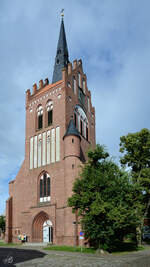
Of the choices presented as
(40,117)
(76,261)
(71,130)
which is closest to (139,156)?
(71,130)

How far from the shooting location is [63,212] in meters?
28.7

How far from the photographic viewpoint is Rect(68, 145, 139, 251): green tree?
19438 millimetres

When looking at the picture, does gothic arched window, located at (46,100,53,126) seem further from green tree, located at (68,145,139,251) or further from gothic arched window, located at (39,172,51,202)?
green tree, located at (68,145,139,251)

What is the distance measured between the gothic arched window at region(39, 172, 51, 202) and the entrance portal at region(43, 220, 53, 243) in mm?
2760

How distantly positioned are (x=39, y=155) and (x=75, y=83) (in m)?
12.4

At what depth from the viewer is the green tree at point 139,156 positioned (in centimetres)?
3012

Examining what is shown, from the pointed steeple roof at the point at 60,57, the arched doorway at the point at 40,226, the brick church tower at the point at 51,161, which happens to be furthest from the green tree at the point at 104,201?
the pointed steeple roof at the point at 60,57

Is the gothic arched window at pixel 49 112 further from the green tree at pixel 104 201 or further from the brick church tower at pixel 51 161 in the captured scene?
the green tree at pixel 104 201

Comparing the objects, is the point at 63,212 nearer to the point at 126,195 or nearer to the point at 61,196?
the point at 61,196

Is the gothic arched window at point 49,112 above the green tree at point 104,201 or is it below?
above

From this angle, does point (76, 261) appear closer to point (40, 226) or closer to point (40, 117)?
point (40, 226)

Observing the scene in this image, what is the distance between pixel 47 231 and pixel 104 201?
43.3 ft

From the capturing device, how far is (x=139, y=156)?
3114 centimetres

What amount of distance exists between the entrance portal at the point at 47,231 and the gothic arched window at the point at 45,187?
9.05 feet
